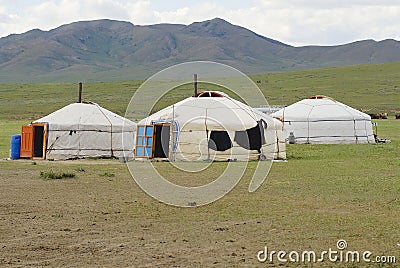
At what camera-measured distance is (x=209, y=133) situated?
2236 centimetres

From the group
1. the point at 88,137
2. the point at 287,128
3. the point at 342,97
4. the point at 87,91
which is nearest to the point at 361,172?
the point at 88,137

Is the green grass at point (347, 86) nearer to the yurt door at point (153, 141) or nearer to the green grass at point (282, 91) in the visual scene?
the green grass at point (282, 91)

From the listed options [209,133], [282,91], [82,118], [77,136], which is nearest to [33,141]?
[77,136]

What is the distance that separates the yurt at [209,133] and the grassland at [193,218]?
6.76ft

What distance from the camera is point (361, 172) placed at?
18.1 meters

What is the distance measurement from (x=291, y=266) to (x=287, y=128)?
25.0 m

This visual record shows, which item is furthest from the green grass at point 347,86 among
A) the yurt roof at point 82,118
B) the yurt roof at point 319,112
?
the yurt roof at point 82,118

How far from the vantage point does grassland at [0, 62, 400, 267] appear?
334 inches

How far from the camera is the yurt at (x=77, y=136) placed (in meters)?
24.3

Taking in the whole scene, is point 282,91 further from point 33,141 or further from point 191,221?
point 191,221

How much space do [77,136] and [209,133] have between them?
4593 mm

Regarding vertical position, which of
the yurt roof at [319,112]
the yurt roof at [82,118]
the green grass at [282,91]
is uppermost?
the green grass at [282,91]

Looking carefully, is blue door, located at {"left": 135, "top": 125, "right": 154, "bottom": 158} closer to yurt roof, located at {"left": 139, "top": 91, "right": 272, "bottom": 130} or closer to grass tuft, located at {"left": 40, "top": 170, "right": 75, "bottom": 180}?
yurt roof, located at {"left": 139, "top": 91, "right": 272, "bottom": 130}

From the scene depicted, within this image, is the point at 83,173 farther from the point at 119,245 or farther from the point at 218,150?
the point at 119,245
